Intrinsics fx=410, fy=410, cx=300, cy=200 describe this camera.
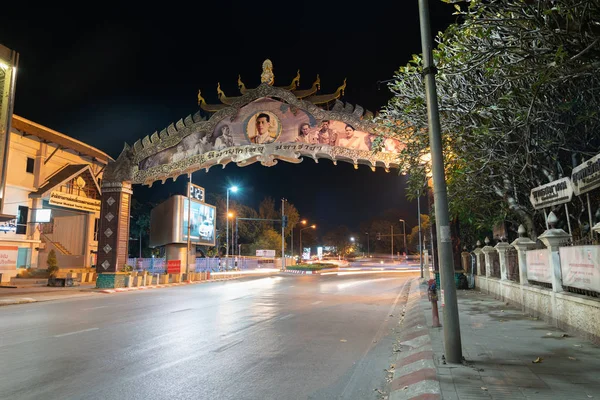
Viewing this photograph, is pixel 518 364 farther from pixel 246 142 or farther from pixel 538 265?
pixel 246 142

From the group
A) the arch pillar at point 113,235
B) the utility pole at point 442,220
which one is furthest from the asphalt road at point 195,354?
the arch pillar at point 113,235

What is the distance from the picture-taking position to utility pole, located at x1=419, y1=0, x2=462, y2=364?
598 cm

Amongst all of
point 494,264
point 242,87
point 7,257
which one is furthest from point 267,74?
point 7,257

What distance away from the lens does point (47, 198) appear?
3222cm

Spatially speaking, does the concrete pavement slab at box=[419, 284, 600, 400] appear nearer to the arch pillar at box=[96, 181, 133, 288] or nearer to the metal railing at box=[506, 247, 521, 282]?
the metal railing at box=[506, 247, 521, 282]

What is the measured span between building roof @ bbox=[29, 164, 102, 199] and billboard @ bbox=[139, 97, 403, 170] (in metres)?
15.1

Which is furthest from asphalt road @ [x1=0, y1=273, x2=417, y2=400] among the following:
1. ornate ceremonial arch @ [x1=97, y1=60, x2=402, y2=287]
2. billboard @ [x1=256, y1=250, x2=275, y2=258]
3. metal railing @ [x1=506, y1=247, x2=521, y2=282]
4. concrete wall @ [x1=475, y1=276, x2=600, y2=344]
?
billboard @ [x1=256, y1=250, x2=275, y2=258]

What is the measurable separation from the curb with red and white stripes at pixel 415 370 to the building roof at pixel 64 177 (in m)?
31.5

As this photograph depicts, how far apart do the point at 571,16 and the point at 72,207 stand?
3759cm

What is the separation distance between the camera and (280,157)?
69.5ft

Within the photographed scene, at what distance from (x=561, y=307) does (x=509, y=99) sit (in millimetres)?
4569

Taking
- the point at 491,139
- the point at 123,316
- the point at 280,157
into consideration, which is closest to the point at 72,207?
the point at 280,157

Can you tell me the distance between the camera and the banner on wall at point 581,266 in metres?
7.13

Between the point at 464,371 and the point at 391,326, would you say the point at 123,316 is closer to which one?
the point at 391,326
